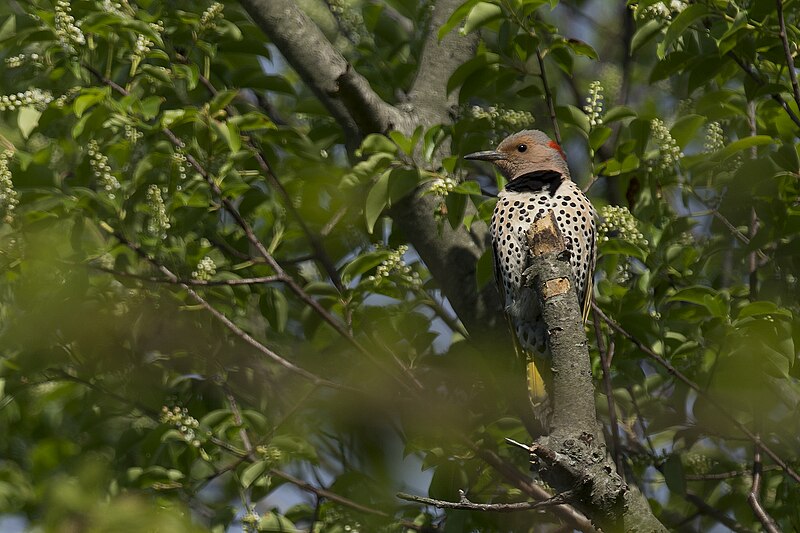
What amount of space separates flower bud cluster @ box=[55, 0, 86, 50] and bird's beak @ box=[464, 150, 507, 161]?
60.7 inches

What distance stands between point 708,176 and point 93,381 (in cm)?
262

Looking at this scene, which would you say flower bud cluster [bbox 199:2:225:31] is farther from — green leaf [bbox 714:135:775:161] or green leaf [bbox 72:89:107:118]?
green leaf [bbox 714:135:775:161]

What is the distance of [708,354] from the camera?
4.02m

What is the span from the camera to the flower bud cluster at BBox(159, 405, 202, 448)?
12.4ft

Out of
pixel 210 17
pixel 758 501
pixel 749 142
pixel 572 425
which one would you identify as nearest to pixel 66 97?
pixel 210 17

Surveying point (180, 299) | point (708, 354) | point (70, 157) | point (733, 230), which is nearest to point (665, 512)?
point (708, 354)

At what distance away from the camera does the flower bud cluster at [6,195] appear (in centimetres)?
373

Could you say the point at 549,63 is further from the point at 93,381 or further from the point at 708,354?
the point at 93,381

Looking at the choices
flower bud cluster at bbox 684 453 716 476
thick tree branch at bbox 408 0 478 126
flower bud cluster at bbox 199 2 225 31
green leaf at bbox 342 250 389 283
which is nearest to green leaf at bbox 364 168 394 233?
green leaf at bbox 342 250 389 283

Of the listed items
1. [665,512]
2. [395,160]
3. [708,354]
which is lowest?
[665,512]

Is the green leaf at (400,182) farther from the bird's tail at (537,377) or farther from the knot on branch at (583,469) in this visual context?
the knot on branch at (583,469)

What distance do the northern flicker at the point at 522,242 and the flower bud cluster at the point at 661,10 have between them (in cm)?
72

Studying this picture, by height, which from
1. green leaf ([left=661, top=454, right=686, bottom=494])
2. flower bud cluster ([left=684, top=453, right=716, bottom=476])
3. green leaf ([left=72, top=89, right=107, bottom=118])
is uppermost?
green leaf ([left=72, top=89, right=107, bottom=118])

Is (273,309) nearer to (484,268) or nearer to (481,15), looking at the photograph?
(484,268)
